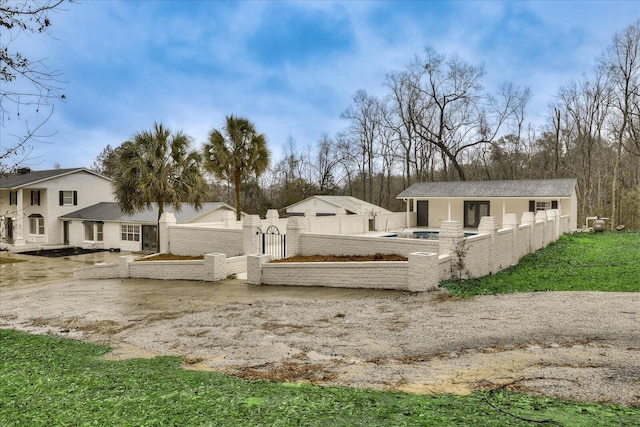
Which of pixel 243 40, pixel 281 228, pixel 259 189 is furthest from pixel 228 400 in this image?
A: pixel 259 189

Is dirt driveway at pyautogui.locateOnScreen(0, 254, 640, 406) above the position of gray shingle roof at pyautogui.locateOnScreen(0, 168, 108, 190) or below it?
below

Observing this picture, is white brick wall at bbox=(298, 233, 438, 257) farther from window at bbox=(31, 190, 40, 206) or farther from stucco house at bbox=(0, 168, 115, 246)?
window at bbox=(31, 190, 40, 206)

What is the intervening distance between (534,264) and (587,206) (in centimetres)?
2840

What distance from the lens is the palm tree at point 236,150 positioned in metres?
24.5

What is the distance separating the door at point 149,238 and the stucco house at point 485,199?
55.2ft

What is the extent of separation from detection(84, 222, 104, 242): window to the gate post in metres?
19.3

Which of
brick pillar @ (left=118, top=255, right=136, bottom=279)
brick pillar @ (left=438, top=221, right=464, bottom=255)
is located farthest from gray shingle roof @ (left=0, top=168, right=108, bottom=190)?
brick pillar @ (left=438, top=221, right=464, bottom=255)

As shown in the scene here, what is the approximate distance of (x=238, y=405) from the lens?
415 centimetres

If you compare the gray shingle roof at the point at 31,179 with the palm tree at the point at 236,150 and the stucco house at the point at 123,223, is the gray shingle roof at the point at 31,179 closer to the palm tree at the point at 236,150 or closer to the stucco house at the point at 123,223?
the stucco house at the point at 123,223

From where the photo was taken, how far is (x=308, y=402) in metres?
4.24

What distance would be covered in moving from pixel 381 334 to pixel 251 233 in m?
10.5

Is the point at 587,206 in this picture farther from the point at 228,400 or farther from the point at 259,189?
the point at 228,400

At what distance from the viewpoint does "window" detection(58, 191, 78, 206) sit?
3481 centimetres

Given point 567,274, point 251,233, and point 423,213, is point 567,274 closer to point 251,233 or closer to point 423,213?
point 251,233
